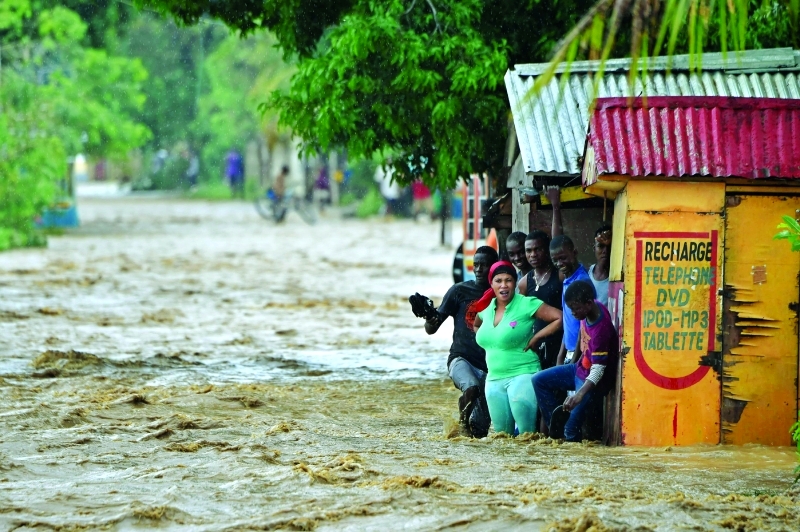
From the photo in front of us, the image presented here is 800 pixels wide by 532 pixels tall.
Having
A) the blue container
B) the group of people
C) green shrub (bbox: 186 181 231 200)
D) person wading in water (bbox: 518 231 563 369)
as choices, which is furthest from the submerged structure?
green shrub (bbox: 186 181 231 200)

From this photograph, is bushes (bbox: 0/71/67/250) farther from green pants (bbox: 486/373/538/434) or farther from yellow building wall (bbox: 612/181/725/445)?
yellow building wall (bbox: 612/181/725/445)

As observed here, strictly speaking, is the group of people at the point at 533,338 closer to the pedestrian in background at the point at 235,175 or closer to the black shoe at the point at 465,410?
the black shoe at the point at 465,410

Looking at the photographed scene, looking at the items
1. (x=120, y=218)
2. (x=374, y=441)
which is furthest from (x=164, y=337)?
(x=120, y=218)

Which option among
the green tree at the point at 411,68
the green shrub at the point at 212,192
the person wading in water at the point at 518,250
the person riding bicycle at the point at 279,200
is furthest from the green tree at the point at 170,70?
the person wading in water at the point at 518,250

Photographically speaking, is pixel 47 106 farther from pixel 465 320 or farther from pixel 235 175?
pixel 235 175

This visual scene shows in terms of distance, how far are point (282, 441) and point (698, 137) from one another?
10.8 feet

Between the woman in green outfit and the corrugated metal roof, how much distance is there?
4.23 ft

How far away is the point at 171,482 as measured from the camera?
6.93 meters

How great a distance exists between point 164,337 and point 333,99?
445cm

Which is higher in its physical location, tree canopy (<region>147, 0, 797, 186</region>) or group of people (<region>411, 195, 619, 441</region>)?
tree canopy (<region>147, 0, 797, 186</region>)

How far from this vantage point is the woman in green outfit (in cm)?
839

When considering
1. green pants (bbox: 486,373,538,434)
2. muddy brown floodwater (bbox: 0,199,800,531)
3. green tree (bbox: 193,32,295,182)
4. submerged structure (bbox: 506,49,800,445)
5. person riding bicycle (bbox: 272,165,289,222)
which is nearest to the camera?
muddy brown floodwater (bbox: 0,199,800,531)

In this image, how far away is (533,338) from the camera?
27.8ft

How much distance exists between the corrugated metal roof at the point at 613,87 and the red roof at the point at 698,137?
46.2 inches
